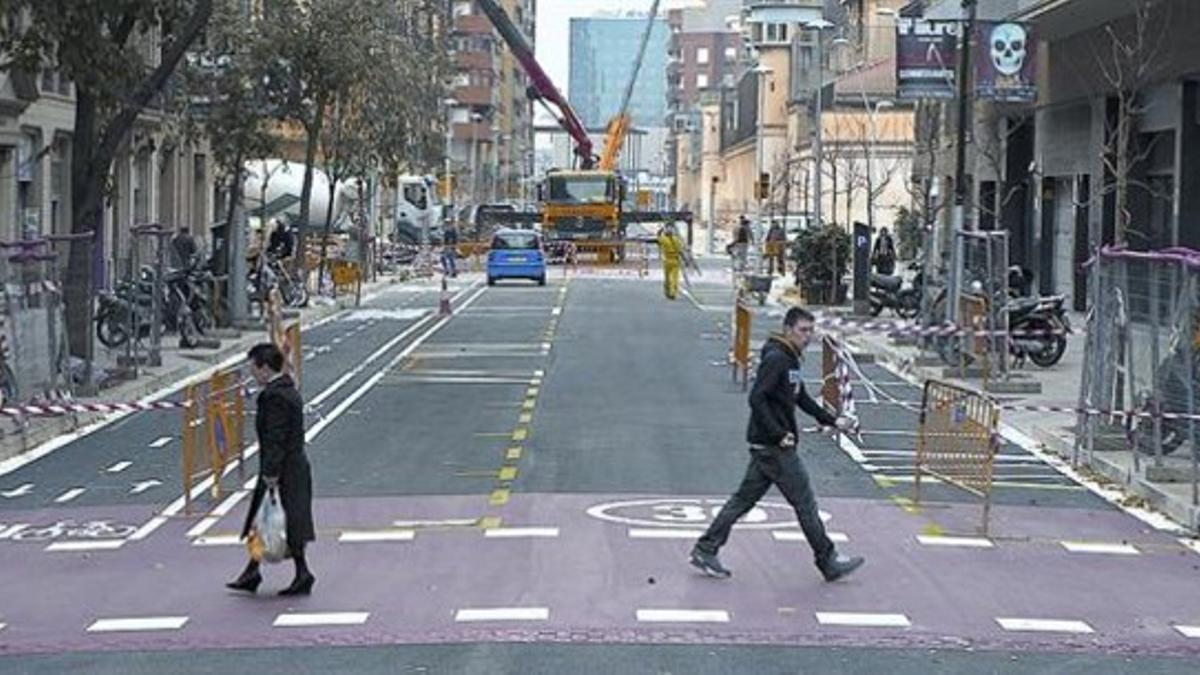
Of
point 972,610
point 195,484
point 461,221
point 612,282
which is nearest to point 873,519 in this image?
point 972,610

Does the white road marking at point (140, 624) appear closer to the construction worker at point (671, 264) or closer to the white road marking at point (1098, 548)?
the white road marking at point (1098, 548)

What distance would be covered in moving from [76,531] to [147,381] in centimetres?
1184

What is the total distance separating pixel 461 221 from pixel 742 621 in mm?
94538

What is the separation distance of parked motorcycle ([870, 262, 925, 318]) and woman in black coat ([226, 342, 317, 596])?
92.8 ft

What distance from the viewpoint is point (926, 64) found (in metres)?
34.7

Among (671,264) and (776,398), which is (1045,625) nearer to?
(776,398)

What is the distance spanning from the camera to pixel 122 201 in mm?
47219

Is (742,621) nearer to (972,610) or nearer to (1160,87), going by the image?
(972,610)

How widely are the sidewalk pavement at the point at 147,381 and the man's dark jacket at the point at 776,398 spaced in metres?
9.28

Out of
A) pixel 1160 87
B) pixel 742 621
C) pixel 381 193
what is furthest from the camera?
pixel 381 193

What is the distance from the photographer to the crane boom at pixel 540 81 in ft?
239

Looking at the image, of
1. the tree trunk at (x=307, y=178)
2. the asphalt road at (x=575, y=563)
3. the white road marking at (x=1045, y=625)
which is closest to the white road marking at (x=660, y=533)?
the asphalt road at (x=575, y=563)

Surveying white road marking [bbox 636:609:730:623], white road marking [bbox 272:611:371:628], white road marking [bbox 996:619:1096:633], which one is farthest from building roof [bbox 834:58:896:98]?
white road marking [bbox 272:611:371:628]

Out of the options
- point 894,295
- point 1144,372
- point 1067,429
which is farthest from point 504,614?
point 894,295
